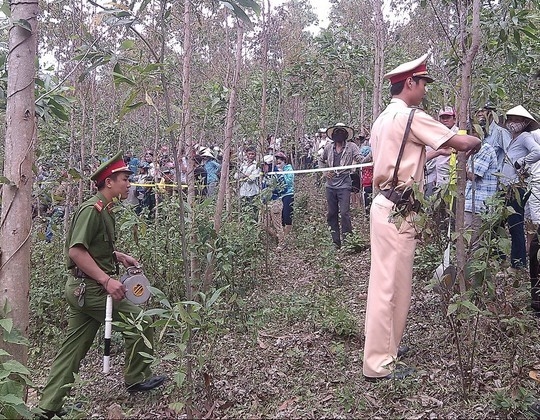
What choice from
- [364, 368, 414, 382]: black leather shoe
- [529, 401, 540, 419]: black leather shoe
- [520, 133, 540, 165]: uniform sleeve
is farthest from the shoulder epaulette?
[520, 133, 540, 165]: uniform sleeve

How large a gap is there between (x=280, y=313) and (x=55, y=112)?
2.80m

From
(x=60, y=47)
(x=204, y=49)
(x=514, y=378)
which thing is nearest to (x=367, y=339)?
(x=514, y=378)

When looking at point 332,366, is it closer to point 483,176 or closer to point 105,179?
point 105,179

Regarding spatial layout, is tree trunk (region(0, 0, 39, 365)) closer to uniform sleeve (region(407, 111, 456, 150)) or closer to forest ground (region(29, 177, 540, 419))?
forest ground (region(29, 177, 540, 419))

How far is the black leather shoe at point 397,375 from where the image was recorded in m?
3.44

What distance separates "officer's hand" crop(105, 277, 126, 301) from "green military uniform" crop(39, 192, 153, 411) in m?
0.11

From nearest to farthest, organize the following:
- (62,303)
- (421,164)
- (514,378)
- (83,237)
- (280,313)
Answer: (514,378) < (421,164) < (83,237) < (280,313) < (62,303)

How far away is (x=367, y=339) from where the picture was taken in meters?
3.51

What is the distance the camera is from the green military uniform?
381 centimetres

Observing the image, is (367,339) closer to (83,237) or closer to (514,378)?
(514,378)

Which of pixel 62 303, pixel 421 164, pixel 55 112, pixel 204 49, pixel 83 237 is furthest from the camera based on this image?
pixel 204 49

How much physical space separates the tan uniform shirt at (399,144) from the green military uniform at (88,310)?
191 centimetres

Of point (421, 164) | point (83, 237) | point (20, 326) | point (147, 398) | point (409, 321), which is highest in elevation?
point (421, 164)

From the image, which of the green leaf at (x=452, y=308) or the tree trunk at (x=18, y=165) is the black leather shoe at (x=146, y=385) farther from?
the green leaf at (x=452, y=308)
